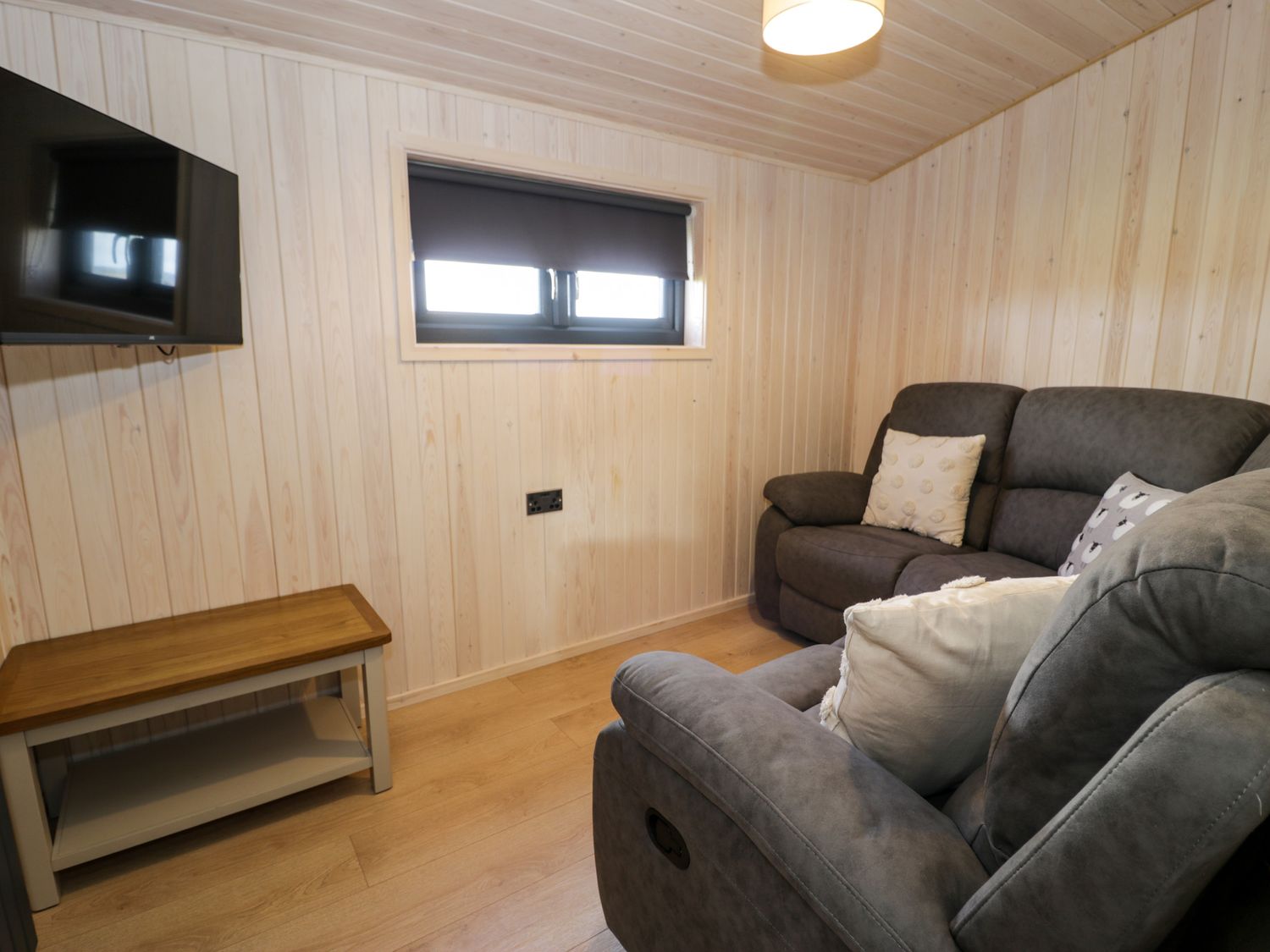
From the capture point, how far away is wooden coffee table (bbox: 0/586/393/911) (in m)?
1.50

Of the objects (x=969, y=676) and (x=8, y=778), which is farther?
(x=8, y=778)

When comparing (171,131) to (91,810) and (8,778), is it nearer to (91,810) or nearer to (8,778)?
(8,778)

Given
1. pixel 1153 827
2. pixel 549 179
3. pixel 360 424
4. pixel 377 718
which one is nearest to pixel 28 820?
pixel 377 718

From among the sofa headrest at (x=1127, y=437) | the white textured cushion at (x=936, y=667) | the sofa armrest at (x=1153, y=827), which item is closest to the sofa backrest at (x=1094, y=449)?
the sofa headrest at (x=1127, y=437)

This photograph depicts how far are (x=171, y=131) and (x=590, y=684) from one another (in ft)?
7.35

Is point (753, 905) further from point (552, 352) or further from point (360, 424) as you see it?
point (552, 352)

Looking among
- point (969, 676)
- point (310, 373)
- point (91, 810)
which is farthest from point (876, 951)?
point (310, 373)

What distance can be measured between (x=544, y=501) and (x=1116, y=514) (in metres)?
1.94

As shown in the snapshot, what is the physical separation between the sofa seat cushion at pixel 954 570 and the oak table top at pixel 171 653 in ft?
5.80

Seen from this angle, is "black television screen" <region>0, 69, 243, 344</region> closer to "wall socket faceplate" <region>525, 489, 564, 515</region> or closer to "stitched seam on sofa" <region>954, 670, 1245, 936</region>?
"wall socket faceplate" <region>525, 489, 564, 515</region>

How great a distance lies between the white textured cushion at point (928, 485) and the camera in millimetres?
2674

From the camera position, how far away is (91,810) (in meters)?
1.66

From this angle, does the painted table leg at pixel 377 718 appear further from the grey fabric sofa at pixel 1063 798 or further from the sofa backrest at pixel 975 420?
the sofa backrest at pixel 975 420

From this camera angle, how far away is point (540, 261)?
2539 mm
